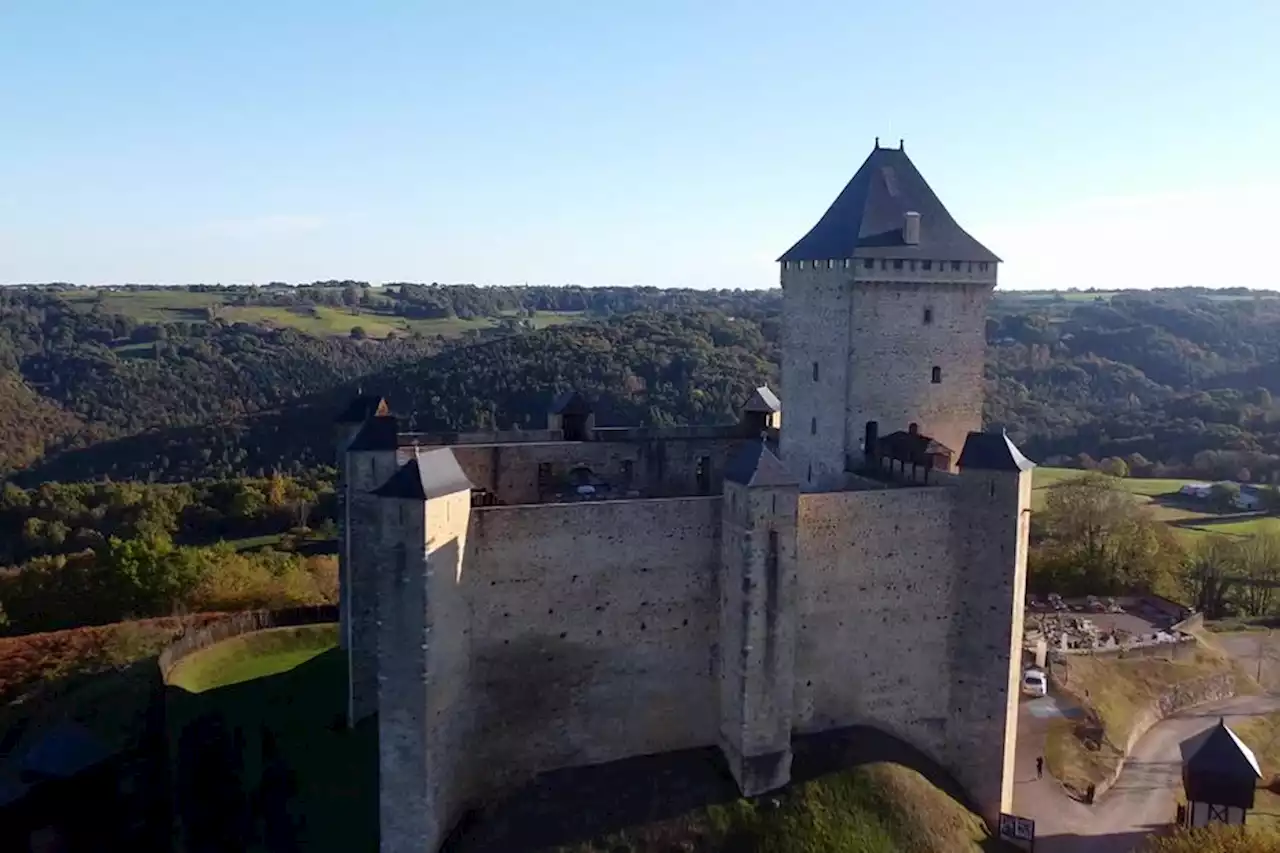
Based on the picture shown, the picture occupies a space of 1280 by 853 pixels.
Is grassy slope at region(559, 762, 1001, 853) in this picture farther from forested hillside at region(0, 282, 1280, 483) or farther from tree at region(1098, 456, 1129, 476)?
tree at region(1098, 456, 1129, 476)

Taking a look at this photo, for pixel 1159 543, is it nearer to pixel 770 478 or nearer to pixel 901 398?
pixel 901 398

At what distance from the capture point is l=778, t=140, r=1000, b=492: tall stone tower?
24906mm

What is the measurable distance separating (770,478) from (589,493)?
303 inches

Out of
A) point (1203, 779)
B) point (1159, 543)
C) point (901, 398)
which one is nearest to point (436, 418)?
point (1159, 543)

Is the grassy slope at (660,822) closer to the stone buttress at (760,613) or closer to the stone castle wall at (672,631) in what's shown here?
the stone buttress at (760,613)

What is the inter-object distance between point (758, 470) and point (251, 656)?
62.5 ft

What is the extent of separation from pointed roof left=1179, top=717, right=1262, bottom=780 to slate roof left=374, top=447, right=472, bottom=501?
17152 millimetres

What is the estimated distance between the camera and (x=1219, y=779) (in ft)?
75.0

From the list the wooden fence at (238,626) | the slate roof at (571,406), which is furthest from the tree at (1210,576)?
the wooden fence at (238,626)

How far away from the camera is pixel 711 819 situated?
20547mm

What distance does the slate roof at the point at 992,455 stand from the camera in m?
22.4

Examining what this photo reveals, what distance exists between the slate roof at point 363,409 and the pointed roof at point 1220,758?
67.7ft

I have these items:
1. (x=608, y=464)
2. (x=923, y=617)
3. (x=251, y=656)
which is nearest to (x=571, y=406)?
(x=608, y=464)

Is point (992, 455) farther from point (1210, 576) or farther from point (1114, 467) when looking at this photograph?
point (1114, 467)
